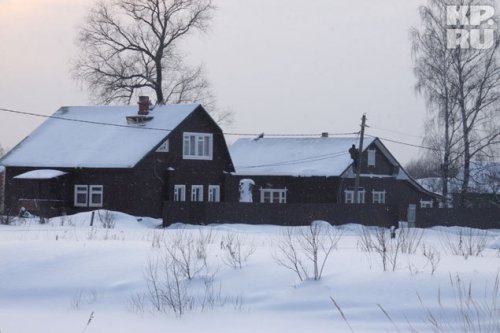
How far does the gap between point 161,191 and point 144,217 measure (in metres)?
2.20

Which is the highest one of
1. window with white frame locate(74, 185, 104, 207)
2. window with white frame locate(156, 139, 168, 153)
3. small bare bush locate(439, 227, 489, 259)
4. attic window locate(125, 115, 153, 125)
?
attic window locate(125, 115, 153, 125)

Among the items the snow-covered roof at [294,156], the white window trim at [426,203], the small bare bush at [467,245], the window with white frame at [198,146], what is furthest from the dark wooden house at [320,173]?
the small bare bush at [467,245]

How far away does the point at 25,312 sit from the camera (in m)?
13.6

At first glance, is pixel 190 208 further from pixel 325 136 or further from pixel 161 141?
pixel 325 136

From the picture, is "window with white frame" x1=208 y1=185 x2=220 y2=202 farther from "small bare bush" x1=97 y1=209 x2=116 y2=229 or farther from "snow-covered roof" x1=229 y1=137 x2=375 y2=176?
"small bare bush" x1=97 y1=209 x2=116 y2=229

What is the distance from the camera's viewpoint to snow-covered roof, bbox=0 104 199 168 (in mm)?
40062

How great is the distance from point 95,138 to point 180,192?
5.55 metres

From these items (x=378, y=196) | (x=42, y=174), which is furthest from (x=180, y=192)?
(x=378, y=196)

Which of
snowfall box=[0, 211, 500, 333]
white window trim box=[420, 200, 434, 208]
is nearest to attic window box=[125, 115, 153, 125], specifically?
white window trim box=[420, 200, 434, 208]

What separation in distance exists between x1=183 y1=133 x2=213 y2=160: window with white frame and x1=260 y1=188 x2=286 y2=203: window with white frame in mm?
7843

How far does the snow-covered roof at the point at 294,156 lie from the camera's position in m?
48.8

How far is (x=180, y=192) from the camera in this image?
4128 cm

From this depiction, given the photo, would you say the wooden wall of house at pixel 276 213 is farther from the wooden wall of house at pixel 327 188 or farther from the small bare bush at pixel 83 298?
the small bare bush at pixel 83 298

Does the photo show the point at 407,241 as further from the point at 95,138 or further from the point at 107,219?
the point at 95,138
